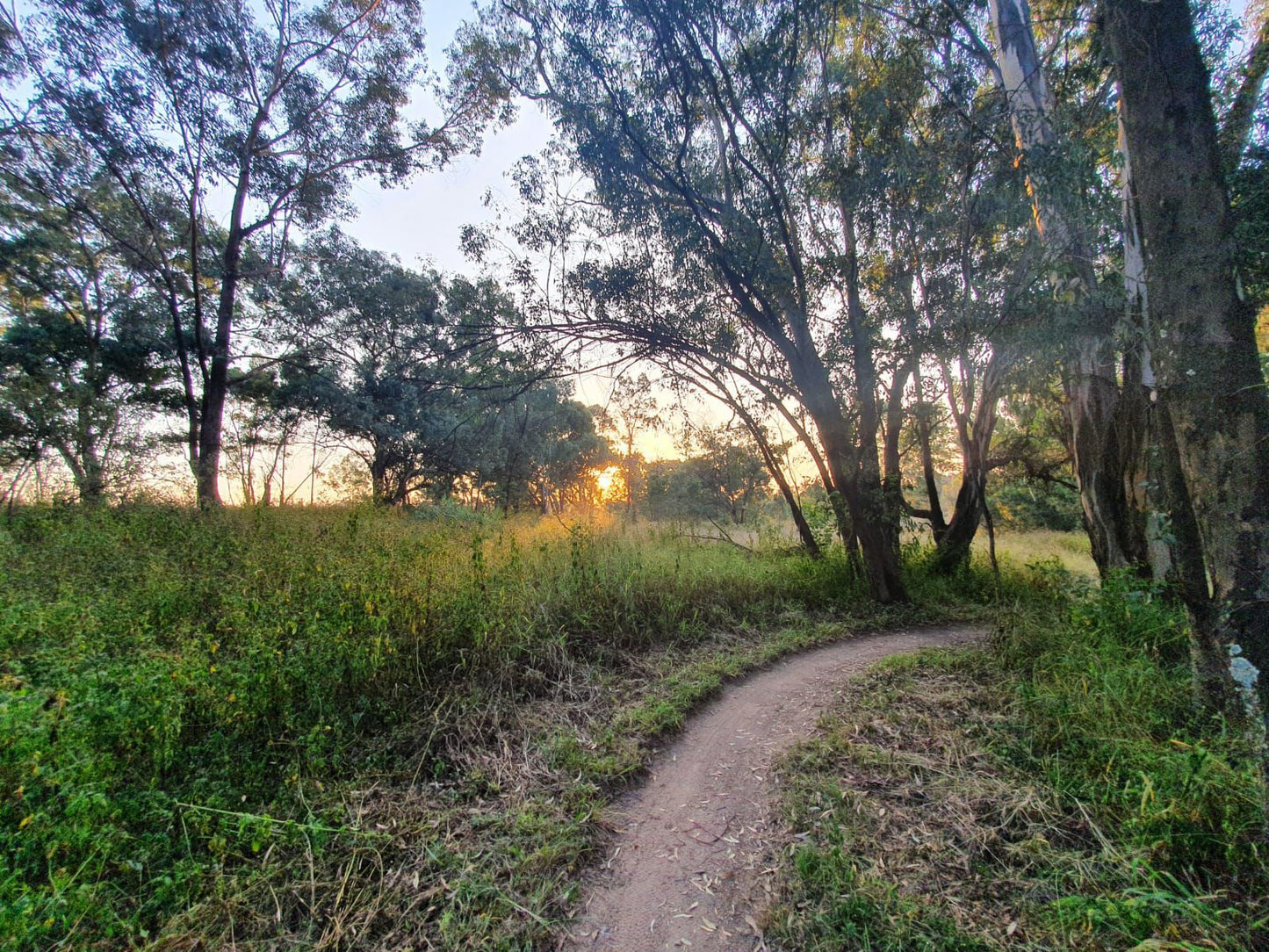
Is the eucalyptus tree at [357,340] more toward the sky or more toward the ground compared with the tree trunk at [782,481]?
more toward the sky

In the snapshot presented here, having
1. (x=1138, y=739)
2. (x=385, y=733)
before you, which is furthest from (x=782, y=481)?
(x=385, y=733)

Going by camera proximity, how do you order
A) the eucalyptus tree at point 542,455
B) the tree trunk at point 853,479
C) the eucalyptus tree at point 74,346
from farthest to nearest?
the eucalyptus tree at point 542,455
the eucalyptus tree at point 74,346
the tree trunk at point 853,479

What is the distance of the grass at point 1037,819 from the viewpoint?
1.66 metres

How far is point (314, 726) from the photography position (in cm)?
273

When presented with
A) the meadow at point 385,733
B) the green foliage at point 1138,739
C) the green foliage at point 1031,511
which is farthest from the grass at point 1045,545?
the meadow at point 385,733

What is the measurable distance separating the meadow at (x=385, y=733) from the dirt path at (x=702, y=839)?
0.17 metres

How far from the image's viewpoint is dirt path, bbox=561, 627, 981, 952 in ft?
6.19

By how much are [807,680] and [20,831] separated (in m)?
4.63

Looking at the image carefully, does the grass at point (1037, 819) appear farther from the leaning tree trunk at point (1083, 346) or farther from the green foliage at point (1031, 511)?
the green foliage at point (1031, 511)

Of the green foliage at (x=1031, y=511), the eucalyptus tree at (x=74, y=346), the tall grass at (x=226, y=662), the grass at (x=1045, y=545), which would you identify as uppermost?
the eucalyptus tree at (x=74, y=346)

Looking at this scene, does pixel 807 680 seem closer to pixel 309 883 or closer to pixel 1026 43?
pixel 309 883

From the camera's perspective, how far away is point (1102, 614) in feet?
12.4

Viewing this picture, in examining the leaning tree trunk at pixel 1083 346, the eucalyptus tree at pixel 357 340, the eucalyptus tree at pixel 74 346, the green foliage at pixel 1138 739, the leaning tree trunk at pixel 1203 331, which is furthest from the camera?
the eucalyptus tree at pixel 357 340

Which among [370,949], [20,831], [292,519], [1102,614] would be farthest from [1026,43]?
[292,519]
